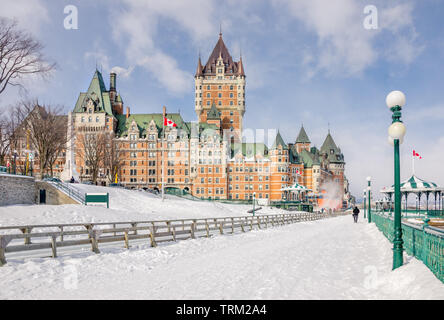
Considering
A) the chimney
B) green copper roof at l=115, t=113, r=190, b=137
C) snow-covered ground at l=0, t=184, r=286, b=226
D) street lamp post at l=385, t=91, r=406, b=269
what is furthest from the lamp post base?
the chimney

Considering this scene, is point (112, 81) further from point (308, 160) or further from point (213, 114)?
point (308, 160)

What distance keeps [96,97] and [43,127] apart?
188 feet

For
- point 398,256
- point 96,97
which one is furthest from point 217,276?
point 96,97

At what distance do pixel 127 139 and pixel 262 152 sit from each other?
112 feet

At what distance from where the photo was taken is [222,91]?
4921 inches

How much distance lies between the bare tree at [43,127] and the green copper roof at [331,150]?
115 metres

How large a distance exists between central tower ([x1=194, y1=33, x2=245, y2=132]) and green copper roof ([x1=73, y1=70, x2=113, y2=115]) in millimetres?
27405

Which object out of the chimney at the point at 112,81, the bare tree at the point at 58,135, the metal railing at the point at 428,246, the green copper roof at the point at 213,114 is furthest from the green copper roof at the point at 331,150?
the metal railing at the point at 428,246

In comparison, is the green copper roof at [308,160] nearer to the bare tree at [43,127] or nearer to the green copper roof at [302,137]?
the green copper roof at [302,137]

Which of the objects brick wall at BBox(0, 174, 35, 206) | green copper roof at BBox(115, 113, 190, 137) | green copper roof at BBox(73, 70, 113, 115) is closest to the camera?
brick wall at BBox(0, 174, 35, 206)

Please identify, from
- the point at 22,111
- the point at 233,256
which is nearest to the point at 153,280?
the point at 233,256

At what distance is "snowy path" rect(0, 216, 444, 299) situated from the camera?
8.60m

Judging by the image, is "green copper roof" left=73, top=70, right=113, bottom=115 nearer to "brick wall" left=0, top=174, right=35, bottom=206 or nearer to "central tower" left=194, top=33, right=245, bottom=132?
"central tower" left=194, top=33, right=245, bottom=132
